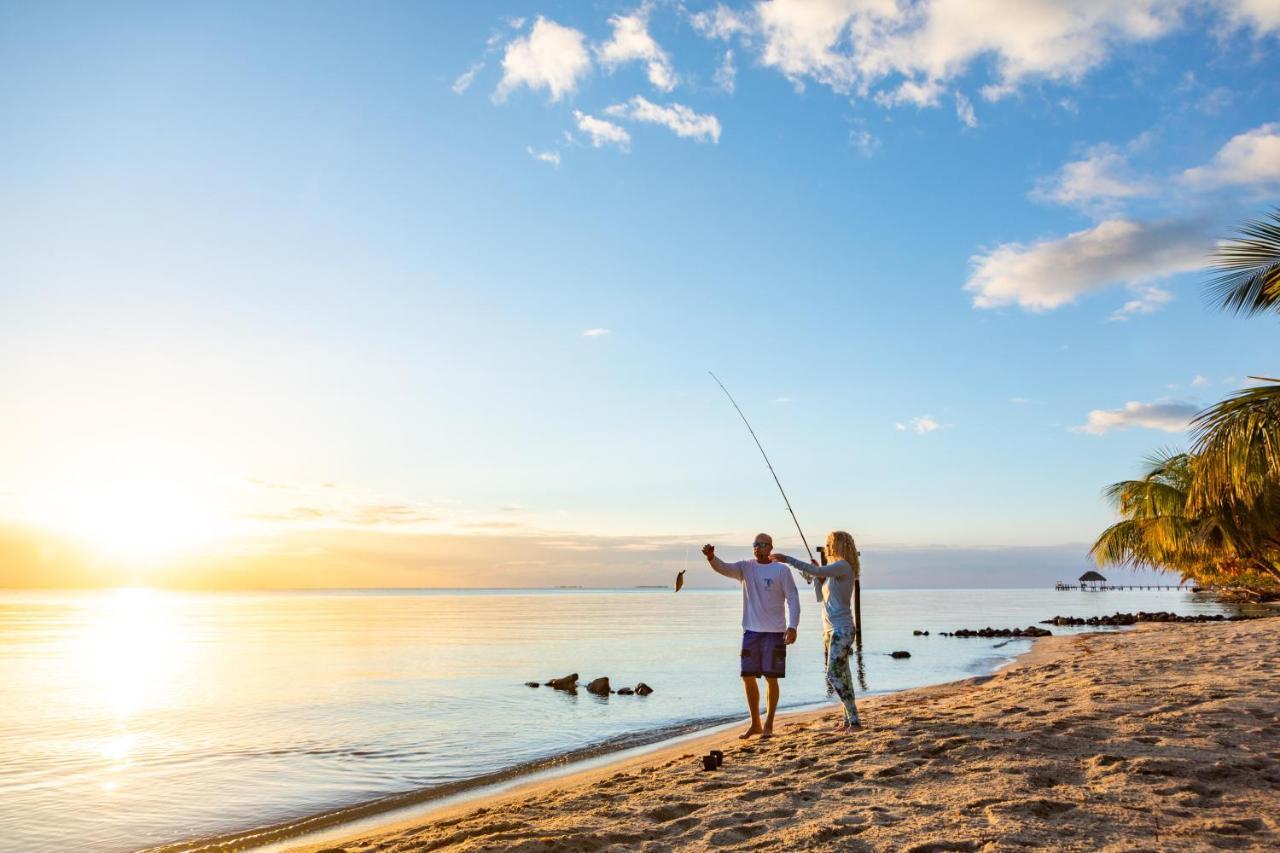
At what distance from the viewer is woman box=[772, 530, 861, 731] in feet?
30.1

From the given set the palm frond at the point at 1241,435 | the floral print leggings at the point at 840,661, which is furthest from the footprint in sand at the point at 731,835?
the palm frond at the point at 1241,435

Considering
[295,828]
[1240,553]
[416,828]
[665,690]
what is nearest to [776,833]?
[416,828]

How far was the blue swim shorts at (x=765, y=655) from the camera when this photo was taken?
9453mm

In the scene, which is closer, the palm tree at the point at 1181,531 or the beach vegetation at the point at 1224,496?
the beach vegetation at the point at 1224,496

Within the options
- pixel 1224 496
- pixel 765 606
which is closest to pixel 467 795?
pixel 765 606

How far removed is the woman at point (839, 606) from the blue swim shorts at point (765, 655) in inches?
22.3

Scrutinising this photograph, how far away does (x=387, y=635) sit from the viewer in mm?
42656

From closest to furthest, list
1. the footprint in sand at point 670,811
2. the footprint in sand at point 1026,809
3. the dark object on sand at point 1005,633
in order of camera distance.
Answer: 1. the footprint in sand at point 1026,809
2. the footprint in sand at point 670,811
3. the dark object on sand at point 1005,633

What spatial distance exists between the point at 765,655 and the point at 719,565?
1.17 metres

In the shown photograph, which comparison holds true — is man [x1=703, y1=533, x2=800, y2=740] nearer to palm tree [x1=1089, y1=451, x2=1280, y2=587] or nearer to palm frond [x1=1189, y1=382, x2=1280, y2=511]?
palm frond [x1=1189, y1=382, x2=1280, y2=511]

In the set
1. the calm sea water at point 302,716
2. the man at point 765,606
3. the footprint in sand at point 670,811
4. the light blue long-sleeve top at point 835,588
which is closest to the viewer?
the footprint in sand at point 670,811

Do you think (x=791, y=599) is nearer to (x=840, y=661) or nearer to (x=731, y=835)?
(x=840, y=661)

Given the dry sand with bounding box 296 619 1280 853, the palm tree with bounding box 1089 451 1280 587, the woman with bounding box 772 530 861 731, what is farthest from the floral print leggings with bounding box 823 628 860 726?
the palm tree with bounding box 1089 451 1280 587

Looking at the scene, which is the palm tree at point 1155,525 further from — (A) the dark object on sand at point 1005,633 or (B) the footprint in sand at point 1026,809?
(B) the footprint in sand at point 1026,809
